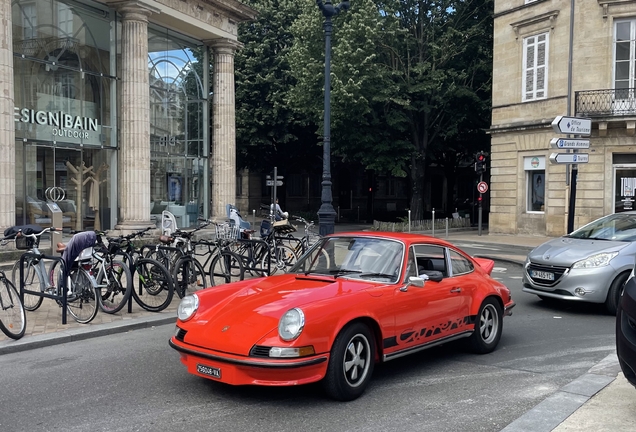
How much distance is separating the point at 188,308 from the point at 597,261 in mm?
6349

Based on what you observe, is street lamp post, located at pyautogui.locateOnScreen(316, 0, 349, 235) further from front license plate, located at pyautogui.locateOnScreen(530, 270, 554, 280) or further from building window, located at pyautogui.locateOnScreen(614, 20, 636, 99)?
building window, located at pyautogui.locateOnScreen(614, 20, 636, 99)

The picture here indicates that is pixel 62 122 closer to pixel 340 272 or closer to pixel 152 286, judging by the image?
pixel 152 286

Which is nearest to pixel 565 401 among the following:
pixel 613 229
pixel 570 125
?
pixel 613 229

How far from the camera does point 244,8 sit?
22.1 meters

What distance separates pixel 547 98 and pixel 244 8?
12.7 metres

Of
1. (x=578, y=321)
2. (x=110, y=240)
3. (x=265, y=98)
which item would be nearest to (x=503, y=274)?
(x=578, y=321)

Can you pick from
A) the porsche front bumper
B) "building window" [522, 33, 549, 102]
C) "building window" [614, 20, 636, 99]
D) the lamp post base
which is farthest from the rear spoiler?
"building window" [522, 33, 549, 102]

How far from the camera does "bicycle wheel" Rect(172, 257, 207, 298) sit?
31.0ft

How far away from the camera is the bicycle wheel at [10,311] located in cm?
730

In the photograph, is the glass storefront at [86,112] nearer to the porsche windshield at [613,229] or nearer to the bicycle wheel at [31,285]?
the bicycle wheel at [31,285]

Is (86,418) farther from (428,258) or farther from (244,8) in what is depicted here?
(244,8)

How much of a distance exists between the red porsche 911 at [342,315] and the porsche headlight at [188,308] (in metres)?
0.01

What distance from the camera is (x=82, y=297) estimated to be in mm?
8148

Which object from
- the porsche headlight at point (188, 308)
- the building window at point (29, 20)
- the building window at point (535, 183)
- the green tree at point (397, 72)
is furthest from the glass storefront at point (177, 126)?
the porsche headlight at point (188, 308)
